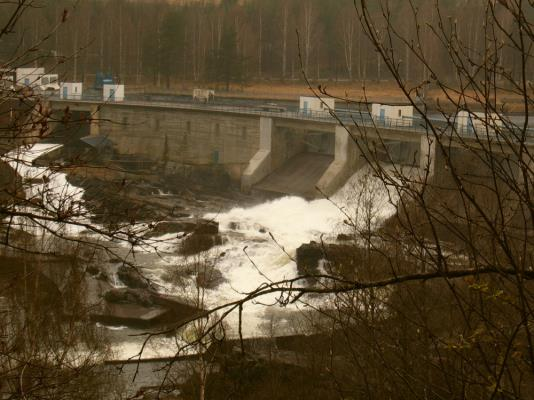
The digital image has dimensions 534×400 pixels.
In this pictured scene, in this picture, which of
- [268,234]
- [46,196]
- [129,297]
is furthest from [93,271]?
[46,196]

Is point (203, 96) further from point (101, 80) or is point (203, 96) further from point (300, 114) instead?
point (300, 114)

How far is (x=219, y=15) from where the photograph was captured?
163ft

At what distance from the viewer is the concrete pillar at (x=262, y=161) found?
98.0ft

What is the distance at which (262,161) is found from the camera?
99.5ft

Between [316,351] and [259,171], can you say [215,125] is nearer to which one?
[259,171]

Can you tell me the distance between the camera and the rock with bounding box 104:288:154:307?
16125 millimetres

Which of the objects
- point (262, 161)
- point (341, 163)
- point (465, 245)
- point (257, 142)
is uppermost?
point (465, 245)

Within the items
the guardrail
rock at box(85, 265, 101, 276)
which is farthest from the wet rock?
rock at box(85, 265, 101, 276)

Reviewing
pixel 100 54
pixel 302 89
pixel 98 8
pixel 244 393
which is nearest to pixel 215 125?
pixel 302 89

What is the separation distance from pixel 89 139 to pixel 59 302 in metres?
23.9

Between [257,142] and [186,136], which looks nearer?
[257,142]

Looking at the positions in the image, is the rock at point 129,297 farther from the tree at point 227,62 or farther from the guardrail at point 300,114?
the tree at point 227,62

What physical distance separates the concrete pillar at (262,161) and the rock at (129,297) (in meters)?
13.3

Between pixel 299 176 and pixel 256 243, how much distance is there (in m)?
8.43
